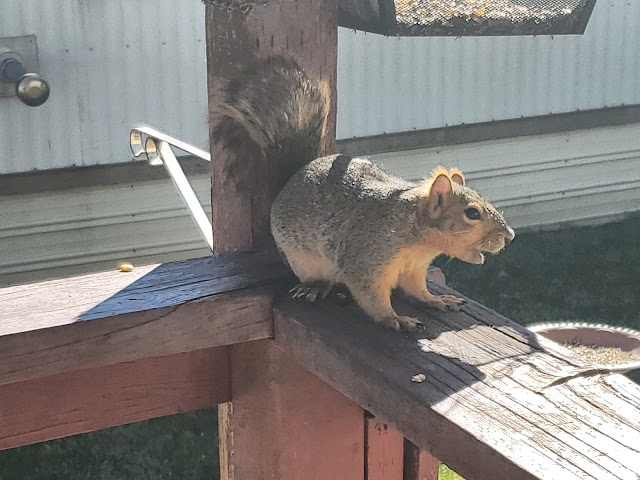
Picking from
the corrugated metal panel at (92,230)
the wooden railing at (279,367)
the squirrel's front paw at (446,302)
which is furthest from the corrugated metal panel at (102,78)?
the squirrel's front paw at (446,302)

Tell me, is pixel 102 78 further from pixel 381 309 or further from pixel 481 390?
pixel 481 390

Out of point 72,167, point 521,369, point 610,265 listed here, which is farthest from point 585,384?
point 610,265

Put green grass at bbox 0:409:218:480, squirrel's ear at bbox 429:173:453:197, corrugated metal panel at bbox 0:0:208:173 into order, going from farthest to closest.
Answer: corrugated metal panel at bbox 0:0:208:173 → green grass at bbox 0:409:218:480 → squirrel's ear at bbox 429:173:453:197

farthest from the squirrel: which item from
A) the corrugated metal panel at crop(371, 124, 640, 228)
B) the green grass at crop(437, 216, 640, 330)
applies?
the corrugated metal panel at crop(371, 124, 640, 228)

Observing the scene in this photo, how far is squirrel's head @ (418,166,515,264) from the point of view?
1.32m

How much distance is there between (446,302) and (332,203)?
0.91 ft

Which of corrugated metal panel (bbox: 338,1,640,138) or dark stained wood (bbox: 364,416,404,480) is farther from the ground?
dark stained wood (bbox: 364,416,404,480)

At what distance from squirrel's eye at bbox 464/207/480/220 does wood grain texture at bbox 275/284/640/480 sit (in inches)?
9.7

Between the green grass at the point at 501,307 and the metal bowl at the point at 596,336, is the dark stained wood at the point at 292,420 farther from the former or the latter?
the metal bowl at the point at 596,336

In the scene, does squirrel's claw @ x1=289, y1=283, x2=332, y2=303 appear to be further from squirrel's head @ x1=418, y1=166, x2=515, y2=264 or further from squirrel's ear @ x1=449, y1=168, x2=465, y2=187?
squirrel's ear @ x1=449, y1=168, x2=465, y2=187

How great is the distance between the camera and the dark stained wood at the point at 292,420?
1124 mm

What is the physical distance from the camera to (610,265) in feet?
14.3

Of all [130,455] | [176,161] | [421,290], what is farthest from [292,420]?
[130,455]

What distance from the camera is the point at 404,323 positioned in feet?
3.44
